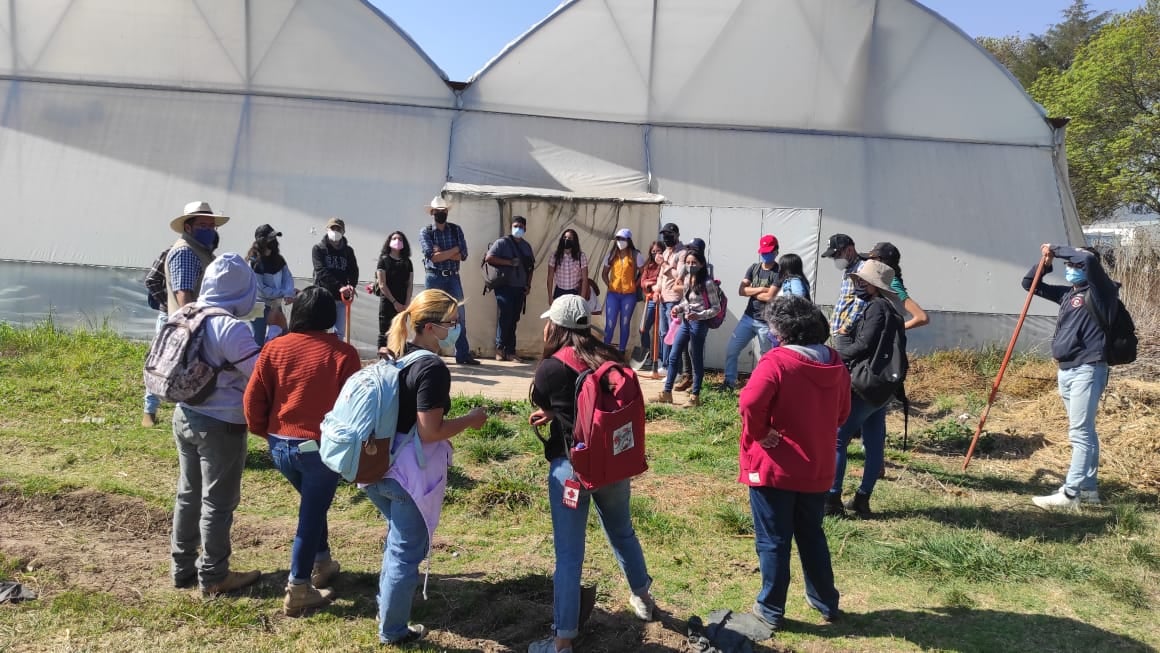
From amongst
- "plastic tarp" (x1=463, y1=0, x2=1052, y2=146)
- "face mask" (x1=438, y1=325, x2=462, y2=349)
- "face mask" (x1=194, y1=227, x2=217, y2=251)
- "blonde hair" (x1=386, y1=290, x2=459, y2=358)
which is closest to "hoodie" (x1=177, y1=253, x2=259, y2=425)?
"blonde hair" (x1=386, y1=290, x2=459, y2=358)

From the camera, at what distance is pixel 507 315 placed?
10289mm

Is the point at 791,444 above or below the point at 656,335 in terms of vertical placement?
below

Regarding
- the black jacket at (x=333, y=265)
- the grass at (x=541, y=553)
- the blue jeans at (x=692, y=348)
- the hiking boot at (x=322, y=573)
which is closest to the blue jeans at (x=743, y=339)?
the blue jeans at (x=692, y=348)

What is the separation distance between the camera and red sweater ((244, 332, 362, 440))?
141 inches

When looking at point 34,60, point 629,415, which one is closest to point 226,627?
point 629,415

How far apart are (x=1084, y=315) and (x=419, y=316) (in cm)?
476

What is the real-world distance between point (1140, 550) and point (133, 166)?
38.8 feet

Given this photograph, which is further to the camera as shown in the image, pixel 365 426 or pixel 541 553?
pixel 541 553

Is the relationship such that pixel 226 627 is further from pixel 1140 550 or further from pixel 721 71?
pixel 721 71

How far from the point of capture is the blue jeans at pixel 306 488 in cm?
359

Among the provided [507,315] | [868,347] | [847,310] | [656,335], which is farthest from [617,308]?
[868,347]

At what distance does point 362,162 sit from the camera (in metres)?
10.9

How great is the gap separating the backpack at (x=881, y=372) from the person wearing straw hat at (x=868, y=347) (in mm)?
14

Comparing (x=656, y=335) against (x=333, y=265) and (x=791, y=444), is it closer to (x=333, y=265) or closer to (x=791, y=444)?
(x=333, y=265)
